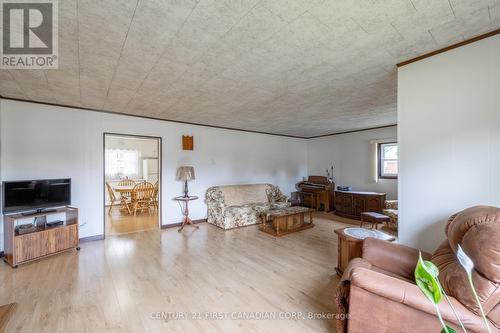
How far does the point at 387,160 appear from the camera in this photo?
19.2 ft

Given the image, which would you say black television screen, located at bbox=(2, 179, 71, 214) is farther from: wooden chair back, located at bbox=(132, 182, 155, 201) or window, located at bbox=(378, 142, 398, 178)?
window, located at bbox=(378, 142, 398, 178)

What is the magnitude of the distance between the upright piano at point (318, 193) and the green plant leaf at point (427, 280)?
6.19 m

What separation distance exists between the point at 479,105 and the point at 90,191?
18.1ft

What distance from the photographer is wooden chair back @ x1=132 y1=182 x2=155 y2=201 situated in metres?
5.99

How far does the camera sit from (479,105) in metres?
1.87

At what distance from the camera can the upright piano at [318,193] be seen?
6660mm

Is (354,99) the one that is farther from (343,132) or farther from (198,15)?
(343,132)

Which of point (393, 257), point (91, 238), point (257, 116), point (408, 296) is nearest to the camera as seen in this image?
point (408, 296)

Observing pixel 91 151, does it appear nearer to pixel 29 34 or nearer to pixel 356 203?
pixel 29 34

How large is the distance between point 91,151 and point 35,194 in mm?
1085

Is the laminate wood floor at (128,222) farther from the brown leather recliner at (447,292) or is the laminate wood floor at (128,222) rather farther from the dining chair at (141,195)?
the brown leather recliner at (447,292)

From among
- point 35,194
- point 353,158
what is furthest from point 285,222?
point 35,194

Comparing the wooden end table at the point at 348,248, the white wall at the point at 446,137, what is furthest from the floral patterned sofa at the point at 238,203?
the white wall at the point at 446,137

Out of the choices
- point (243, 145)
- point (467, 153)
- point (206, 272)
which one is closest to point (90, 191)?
point (206, 272)
